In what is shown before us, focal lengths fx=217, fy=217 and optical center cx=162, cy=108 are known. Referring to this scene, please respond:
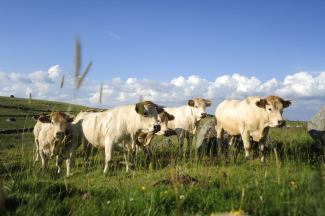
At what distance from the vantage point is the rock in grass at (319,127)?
8000 millimetres

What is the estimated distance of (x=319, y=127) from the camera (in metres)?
8.18

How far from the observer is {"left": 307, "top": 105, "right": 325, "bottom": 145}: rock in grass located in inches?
315

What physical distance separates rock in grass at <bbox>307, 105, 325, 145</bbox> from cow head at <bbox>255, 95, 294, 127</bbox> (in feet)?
6.24

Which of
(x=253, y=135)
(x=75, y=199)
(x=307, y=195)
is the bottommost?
(x=75, y=199)

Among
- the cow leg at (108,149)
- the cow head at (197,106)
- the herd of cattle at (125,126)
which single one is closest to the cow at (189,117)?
the cow head at (197,106)

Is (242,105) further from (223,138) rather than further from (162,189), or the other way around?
(162,189)

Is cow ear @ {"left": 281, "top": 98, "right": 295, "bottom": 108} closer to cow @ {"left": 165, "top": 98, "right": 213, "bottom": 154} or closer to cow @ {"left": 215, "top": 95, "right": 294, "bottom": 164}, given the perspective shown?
cow @ {"left": 215, "top": 95, "right": 294, "bottom": 164}

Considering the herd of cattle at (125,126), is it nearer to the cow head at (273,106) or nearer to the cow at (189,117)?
the cow head at (273,106)

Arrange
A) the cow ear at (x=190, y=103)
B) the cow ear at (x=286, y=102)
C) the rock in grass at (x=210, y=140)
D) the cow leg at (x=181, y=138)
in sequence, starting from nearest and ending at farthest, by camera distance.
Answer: the cow ear at (x=286, y=102)
the cow leg at (x=181, y=138)
the rock in grass at (x=210, y=140)
the cow ear at (x=190, y=103)

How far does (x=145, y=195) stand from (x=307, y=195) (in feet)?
8.20

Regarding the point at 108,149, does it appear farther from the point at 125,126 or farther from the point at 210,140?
the point at 210,140

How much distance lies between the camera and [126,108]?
24.7 ft

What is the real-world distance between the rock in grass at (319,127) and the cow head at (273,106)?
190 cm

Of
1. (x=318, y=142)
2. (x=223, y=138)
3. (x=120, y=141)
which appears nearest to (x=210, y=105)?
(x=223, y=138)
